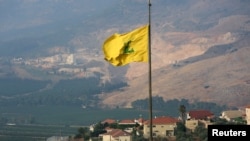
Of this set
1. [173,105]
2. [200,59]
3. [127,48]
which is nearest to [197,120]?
[127,48]

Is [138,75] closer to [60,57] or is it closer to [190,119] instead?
[60,57]

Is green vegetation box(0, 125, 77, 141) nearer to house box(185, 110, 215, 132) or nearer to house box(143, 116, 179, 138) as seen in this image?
house box(185, 110, 215, 132)

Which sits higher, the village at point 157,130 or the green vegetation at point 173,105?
the green vegetation at point 173,105

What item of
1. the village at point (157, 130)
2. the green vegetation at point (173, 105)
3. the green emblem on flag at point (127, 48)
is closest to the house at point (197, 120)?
the village at point (157, 130)

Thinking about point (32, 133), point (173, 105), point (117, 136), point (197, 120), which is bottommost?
point (117, 136)

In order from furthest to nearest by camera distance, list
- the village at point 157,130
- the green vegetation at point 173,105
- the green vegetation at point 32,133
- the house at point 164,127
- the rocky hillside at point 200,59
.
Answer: the rocky hillside at point 200,59 < the green vegetation at point 173,105 < the green vegetation at point 32,133 < the house at point 164,127 < the village at point 157,130

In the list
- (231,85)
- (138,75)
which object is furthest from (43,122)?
(138,75)

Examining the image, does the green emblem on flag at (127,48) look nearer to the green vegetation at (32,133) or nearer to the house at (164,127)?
the house at (164,127)

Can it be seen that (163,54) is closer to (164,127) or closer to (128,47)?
(164,127)

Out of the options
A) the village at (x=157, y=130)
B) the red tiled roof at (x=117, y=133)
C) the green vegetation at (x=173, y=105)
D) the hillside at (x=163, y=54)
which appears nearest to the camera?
the village at (x=157, y=130)
